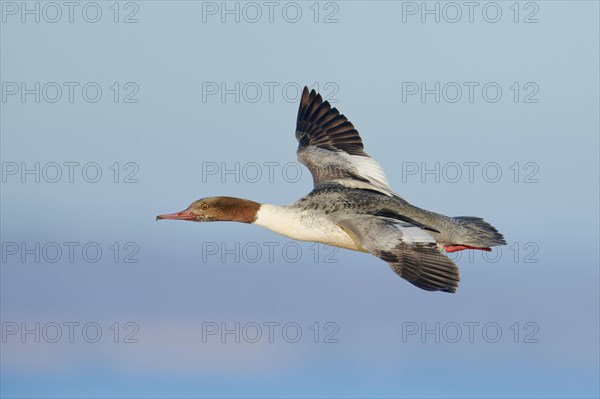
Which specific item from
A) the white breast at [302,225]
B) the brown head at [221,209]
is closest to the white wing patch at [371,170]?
the white breast at [302,225]

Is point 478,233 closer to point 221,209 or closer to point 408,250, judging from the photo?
point 408,250

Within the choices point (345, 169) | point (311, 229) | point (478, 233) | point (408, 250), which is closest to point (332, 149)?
point (345, 169)

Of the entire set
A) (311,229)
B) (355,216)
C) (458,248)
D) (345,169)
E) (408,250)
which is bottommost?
(408,250)

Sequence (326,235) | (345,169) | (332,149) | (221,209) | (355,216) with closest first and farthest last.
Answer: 1. (355,216)
2. (326,235)
3. (221,209)
4. (345,169)
5. (332,149)

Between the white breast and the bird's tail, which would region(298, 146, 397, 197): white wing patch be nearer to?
the bird's tail

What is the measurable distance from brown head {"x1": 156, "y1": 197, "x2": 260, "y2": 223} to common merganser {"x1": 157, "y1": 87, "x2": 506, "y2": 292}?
0.01 metres

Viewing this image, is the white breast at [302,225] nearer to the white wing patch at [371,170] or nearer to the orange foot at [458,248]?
the orange foot at [458,248]

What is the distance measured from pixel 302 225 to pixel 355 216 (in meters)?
0.63

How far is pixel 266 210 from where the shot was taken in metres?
12.1

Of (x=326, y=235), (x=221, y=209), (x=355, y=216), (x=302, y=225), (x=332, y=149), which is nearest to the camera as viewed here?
(x=355, y=216)

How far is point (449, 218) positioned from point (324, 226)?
5.04 feet

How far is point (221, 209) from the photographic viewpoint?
12.2 m

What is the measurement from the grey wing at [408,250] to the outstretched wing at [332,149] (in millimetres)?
1688

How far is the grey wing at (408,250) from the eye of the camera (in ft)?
33.4
